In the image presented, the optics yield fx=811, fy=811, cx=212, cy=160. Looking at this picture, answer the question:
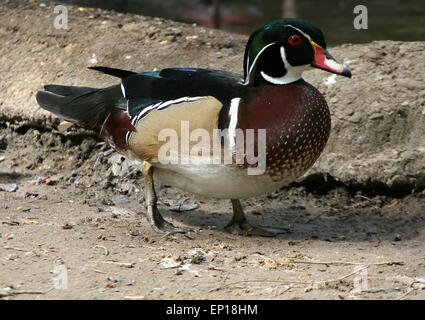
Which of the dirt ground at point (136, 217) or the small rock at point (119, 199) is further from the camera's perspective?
the small rock at point (119, 199)

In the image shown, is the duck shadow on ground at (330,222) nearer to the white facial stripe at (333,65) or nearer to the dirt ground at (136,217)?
the dirt ground at (136,217)

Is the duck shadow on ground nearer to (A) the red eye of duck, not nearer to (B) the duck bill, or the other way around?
(B) the duck bill

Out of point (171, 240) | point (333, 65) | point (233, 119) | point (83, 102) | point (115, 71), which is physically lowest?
point (171, 240)

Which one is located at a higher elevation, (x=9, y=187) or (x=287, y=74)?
(x=287, y=74)

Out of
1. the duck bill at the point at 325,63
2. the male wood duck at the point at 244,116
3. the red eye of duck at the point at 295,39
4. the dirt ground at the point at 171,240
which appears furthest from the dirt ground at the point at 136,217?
the red eye of duck at the point at 295,39

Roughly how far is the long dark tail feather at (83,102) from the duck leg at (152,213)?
0.40 meters

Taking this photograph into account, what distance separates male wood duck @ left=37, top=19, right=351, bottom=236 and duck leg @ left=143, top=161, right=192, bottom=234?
64 millimetres

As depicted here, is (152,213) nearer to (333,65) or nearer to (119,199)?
(119,199)

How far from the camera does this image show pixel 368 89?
206 inches

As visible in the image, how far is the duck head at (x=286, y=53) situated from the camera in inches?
166

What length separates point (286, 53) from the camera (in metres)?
4.26

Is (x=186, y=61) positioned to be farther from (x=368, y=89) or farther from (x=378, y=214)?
(x=378, y=214)

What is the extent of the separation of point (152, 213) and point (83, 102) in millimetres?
787

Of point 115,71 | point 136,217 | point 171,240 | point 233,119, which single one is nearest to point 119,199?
point 136,217
